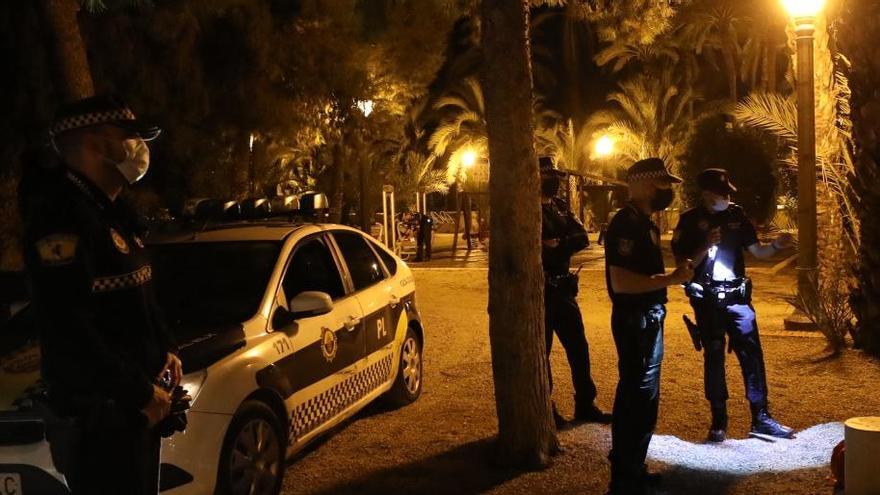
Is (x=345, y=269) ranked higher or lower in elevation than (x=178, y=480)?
higher

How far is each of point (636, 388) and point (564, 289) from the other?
157 centimetres

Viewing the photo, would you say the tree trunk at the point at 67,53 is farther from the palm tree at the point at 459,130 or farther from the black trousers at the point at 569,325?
the palm tree at the point at 459,130

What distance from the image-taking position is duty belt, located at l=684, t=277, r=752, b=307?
5.82 metres

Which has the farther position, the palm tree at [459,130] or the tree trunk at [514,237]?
the palm tree at [459,130]

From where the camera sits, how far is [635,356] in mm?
4840

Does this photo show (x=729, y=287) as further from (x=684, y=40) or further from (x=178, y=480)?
(x=684, y=40)

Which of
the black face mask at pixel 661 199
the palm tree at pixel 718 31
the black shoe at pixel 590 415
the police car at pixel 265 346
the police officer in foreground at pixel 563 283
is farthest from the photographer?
the palm tree at pixel 718 31

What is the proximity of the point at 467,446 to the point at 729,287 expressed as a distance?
6.57ft

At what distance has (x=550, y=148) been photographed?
32.5 m

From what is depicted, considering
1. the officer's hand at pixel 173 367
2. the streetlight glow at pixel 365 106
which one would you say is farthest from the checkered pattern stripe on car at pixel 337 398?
the streetlight glow at pixel 365 106

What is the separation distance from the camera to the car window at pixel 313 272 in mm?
5839

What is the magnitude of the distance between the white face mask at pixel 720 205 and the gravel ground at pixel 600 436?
153 cm

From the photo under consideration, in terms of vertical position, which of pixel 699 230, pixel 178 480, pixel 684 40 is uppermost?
pixel 684 40

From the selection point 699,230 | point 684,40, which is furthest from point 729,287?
point 684,40
